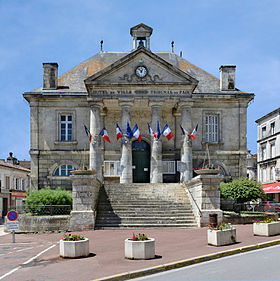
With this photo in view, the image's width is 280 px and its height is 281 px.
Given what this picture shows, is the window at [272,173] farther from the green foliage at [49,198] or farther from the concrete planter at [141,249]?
the concrete planter at [141,249]

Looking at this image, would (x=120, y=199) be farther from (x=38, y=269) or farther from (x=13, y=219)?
(x=38, y=269)

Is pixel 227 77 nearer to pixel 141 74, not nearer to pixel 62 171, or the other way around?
pixel 141 74

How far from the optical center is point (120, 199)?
20734 millimetres

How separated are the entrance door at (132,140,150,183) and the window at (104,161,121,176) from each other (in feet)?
4.27

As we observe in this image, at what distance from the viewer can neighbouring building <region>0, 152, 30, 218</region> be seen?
4428 cm

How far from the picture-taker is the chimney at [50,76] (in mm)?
28500

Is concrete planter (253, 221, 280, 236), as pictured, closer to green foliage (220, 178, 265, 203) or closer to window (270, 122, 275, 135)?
green foliage (220, 178, 265, 203)

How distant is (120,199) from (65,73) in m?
13.6

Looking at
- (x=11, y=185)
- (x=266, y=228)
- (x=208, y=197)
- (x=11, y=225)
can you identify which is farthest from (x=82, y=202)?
(x=11, y=185)

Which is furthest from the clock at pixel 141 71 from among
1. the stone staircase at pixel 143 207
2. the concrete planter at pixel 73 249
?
the concrete planter at pixel 73 249

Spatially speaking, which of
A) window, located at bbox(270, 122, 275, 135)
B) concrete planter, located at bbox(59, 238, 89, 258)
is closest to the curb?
concrete planter, located at bbox(59, 238, 89, 258)

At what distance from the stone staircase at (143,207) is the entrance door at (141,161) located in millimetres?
4947

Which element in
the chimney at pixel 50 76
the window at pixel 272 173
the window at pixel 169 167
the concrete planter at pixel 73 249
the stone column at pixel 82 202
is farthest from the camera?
the window at pixel 272 173

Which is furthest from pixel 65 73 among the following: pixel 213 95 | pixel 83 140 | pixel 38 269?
pixel 38 269
